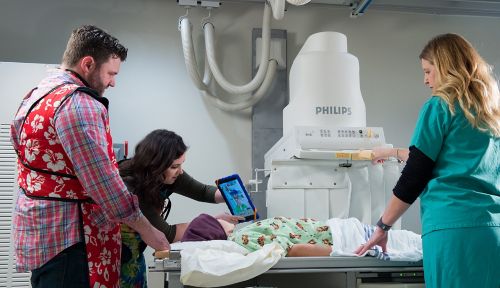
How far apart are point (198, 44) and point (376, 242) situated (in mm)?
2056

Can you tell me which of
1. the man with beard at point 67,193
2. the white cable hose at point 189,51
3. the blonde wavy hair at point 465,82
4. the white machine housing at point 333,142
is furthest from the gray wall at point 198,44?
the blonde wavy hair at point 465,82

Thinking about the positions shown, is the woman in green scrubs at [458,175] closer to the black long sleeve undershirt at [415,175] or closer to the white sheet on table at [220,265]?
the black long sleeve undershirt at [415,175]

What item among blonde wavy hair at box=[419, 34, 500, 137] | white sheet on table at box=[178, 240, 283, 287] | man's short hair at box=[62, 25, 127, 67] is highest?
man's short hair at box=[62, 25, 127, 67]

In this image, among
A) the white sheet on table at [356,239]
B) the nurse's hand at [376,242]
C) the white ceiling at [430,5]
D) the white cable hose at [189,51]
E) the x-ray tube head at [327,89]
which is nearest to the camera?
the nurse's hand at [376,242]

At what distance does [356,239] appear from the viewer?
175 centimetres

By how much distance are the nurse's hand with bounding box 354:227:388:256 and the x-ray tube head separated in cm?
76

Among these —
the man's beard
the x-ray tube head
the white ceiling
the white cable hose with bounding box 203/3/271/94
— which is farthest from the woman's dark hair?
the white ceiling

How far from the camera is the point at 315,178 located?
2.16 m

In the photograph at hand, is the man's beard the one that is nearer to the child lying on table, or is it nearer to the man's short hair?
the man's short hair

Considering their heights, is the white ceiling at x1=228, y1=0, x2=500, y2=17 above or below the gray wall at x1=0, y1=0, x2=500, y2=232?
above

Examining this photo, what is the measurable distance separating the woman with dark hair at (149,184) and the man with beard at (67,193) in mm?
338

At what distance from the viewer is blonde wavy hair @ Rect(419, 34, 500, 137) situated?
1362 millimetres

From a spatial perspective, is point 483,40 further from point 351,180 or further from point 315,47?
point 351,180

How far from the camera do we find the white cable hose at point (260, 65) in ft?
9.72
